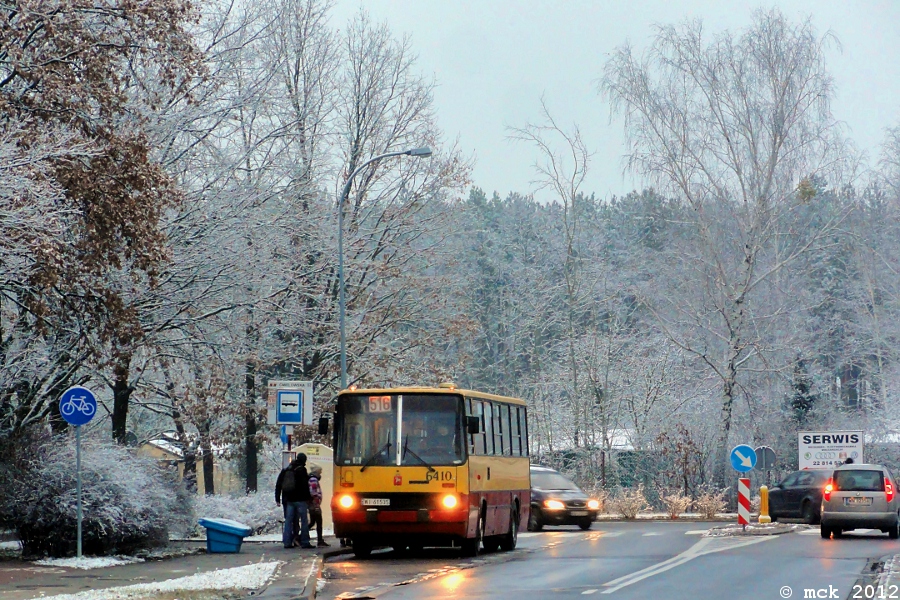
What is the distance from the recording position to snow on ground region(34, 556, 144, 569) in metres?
19.2

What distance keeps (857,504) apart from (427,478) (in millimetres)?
10112

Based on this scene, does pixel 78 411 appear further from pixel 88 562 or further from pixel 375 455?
pixel 375 455

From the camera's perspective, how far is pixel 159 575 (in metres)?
17.8

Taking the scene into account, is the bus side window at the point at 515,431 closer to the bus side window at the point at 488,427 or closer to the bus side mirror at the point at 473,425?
the bus side window at the point at 488,427

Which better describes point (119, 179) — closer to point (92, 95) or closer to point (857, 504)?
point (92, 95)

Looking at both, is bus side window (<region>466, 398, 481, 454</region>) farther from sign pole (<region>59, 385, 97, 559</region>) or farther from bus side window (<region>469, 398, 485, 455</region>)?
sign pole (<region>59, 385, 97, 559</region>)

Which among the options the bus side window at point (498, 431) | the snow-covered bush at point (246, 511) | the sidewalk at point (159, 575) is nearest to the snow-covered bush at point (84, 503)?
the sidewalk at point (159, 575)

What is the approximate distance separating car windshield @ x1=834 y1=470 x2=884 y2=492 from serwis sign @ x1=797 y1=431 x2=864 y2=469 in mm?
12962

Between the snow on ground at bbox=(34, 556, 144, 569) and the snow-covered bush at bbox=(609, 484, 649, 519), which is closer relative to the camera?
the snow on ground at bbox=(34, 556, 144, 569)

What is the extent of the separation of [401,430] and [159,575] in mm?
5460

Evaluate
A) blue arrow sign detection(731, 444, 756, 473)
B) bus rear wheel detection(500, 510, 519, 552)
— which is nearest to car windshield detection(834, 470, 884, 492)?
blue arrow sign detection(731, 444, 756, 473)

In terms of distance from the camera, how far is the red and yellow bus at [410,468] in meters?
21.3

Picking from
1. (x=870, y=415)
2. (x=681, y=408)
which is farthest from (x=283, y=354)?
(x=870, y=415)

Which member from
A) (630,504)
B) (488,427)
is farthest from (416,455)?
(630,504)
